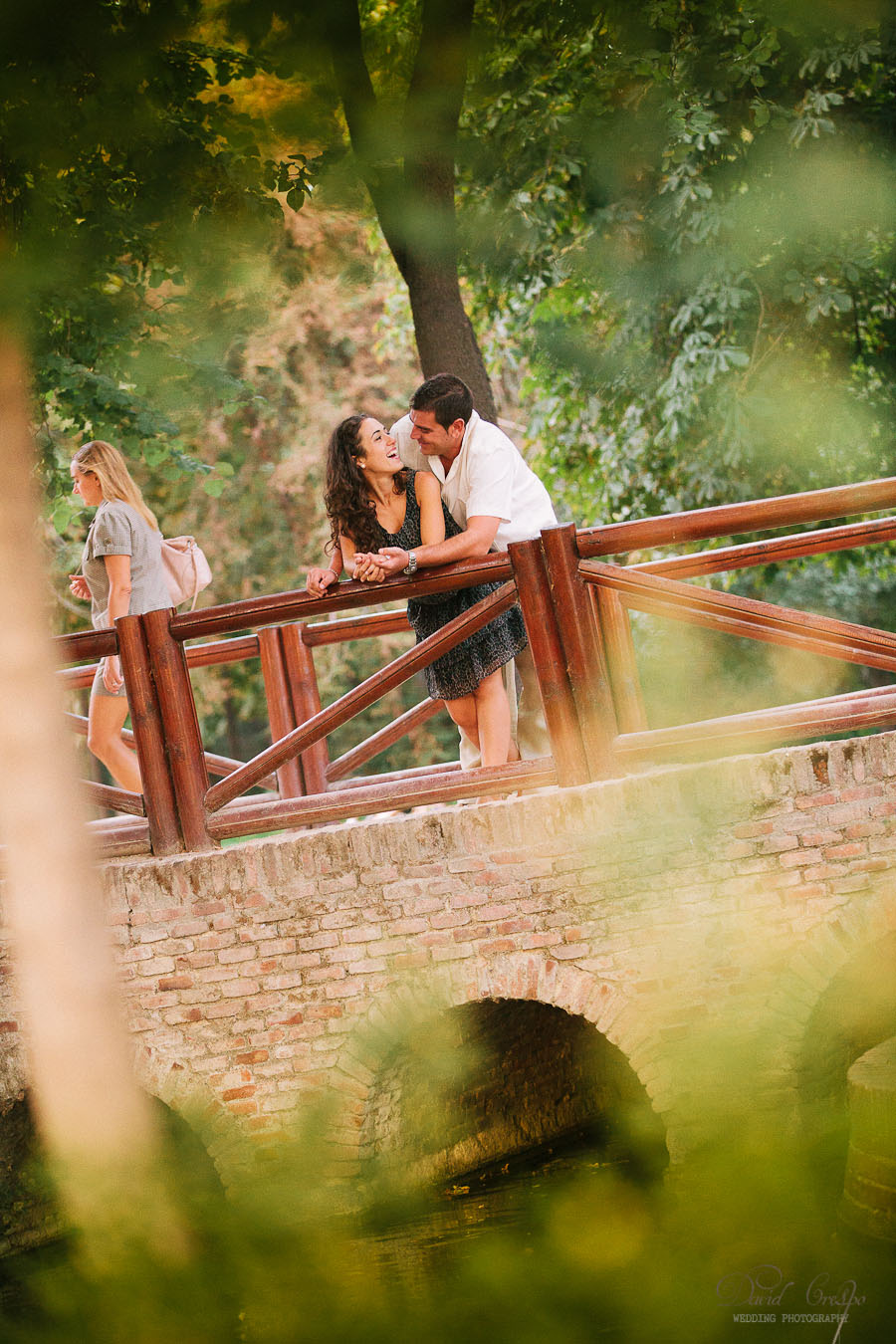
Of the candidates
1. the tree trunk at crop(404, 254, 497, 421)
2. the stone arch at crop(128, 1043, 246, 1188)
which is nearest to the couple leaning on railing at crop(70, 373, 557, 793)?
the stone arch at crop(128, 1043, 246, 1188)

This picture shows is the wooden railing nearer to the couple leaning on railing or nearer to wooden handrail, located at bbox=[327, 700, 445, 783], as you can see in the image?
the couple leaning on railing

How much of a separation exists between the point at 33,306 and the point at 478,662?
2.68 m

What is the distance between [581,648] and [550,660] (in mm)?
130

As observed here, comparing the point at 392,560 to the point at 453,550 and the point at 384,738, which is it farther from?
the point at 384,738

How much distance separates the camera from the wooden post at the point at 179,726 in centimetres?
538

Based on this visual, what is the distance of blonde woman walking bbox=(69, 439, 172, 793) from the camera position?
230 inches

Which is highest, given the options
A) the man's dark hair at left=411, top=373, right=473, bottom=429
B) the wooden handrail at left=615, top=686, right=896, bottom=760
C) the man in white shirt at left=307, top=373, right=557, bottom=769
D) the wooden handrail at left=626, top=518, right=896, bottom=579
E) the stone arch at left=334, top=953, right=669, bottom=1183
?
the man's dark hair at left=411, top=373, right=473, bottom=429

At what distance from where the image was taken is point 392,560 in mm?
5109

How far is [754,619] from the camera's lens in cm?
506

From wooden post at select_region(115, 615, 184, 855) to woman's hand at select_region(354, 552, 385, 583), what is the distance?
0.95 metres

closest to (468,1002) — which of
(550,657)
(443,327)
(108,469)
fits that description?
(550,657)

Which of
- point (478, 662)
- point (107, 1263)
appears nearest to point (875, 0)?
point (478, 662)

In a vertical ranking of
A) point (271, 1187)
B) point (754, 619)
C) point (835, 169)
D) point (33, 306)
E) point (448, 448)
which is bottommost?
point (271, 1187)

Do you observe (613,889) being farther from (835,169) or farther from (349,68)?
(835,169)
